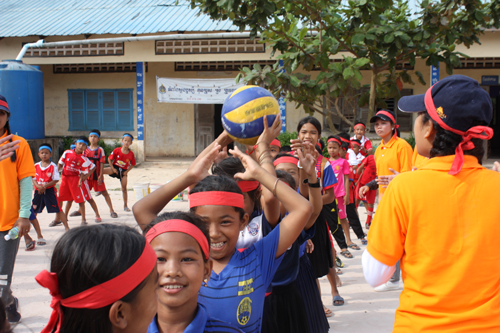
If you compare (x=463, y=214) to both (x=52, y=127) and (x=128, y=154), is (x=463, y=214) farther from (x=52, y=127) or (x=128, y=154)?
(x=52, y=127)

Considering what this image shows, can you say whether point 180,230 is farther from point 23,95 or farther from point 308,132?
point 23,95

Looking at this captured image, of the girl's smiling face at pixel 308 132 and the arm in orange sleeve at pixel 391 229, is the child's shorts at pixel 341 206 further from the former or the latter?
the arm in orange sleeve at pixel 391 229

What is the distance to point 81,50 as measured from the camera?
1359 cm

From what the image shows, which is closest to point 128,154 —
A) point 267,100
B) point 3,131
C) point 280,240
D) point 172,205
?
point 172,205

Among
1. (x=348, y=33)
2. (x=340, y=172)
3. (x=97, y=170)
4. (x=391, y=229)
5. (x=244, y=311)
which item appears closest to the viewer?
(x=391, y=229)

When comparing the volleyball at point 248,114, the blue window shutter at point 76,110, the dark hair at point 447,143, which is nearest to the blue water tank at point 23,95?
the blue window shutter at point 76,110

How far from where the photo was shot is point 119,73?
14734mm

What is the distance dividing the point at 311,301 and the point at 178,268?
1350 mm

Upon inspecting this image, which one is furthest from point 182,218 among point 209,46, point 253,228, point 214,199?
point 209,46

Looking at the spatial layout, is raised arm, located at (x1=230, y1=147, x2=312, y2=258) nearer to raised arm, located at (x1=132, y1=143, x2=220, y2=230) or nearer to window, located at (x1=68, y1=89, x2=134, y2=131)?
raised arm, located at (x1=132, y1=143, x2=220, y2=230)

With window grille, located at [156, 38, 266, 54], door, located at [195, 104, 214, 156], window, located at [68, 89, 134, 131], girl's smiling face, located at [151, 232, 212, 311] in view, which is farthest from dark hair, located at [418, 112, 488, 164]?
window, located at [68, 89, 134, 131]

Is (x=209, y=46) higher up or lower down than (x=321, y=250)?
higher up

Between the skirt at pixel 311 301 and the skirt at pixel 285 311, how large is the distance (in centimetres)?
11

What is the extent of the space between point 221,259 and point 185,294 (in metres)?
0.45
